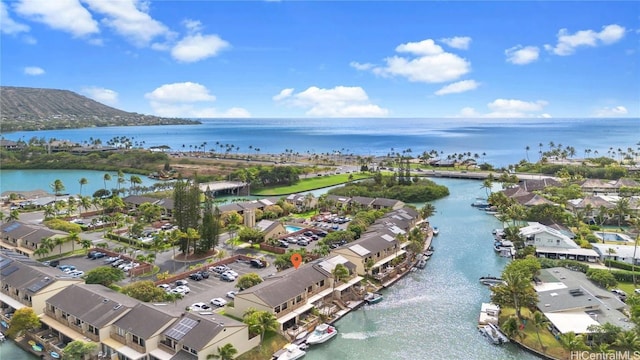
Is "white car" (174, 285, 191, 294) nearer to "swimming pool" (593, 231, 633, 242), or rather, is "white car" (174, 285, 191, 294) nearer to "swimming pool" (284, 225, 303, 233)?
"swimming pool" (284, 225, 303, 233)

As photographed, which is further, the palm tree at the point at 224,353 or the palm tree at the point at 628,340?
the palm tree at the point at 628,340

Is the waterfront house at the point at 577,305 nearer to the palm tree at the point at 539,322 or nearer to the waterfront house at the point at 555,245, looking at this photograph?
the palm tree at the point at 539,322

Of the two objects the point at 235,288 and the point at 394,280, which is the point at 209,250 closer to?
the point at 235,288

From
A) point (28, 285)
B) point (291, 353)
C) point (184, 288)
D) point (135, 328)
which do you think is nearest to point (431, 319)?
point (291, 353)

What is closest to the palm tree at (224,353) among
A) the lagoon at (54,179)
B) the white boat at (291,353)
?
the white boat at (291,353)

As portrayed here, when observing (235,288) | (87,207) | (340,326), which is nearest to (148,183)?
(87,207)

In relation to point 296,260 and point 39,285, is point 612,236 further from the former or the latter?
point 39,285
